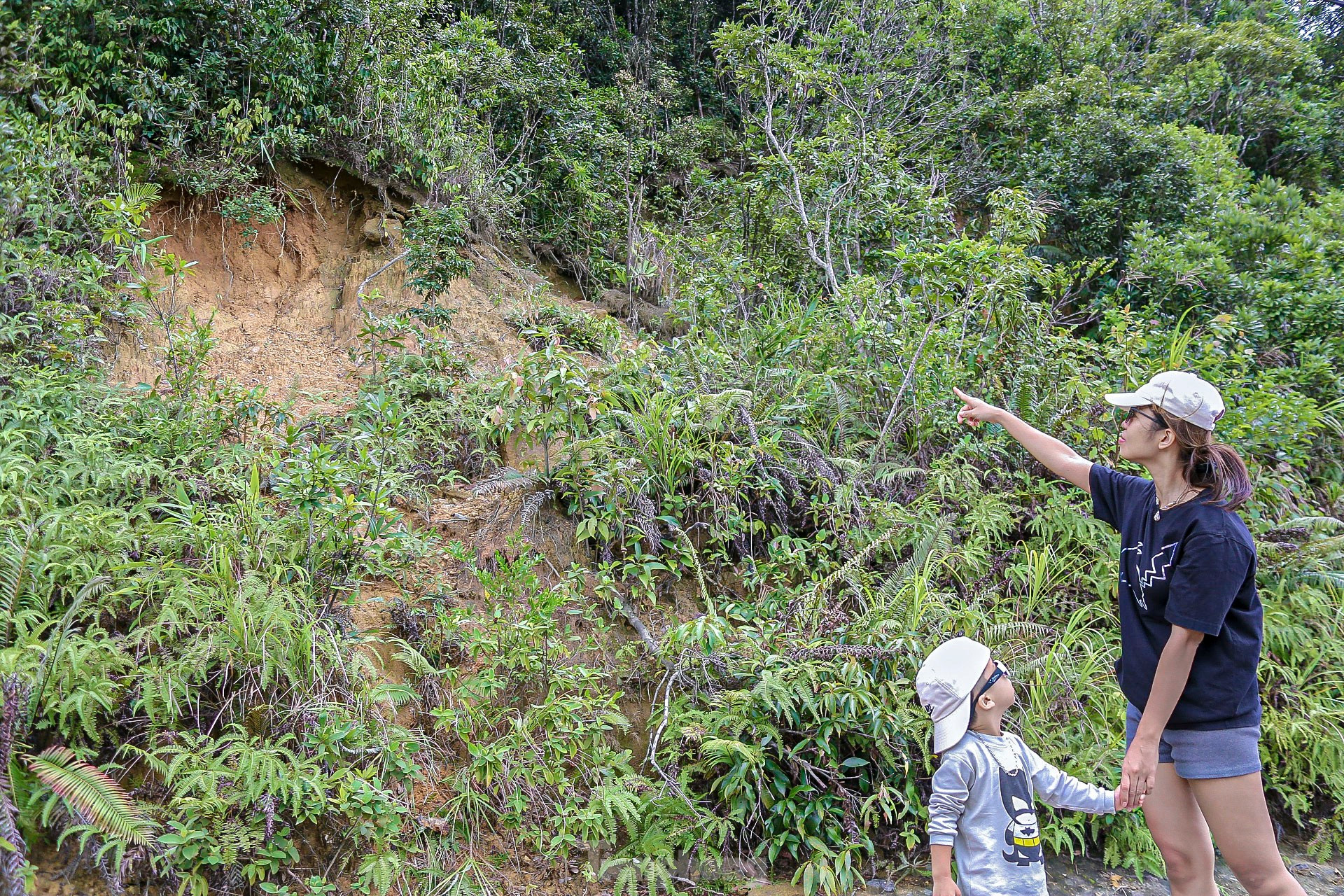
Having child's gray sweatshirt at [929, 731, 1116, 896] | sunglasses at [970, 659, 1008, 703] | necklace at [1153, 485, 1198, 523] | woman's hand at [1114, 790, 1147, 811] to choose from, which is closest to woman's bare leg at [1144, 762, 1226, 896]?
woman's hand at [1114, 790, 1147, 811]

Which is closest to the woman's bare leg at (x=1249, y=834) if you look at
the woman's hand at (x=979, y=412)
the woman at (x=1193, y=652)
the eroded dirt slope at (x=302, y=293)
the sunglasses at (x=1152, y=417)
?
the woman at (x=1193, y=652)

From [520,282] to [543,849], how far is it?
587 cm

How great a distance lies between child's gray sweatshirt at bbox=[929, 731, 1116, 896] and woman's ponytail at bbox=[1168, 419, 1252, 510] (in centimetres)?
102

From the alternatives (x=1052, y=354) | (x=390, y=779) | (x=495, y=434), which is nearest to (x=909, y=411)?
(x=1052, y=354)

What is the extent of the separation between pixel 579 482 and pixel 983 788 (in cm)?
321

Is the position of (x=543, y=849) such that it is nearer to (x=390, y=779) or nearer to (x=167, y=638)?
(x=390, y=779)

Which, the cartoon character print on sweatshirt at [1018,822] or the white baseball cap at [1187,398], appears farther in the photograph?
the white baseball cap at [1187,398]

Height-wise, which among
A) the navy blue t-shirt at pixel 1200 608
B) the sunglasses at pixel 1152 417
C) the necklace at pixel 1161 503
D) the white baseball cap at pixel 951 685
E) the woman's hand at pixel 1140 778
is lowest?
the woman's hand at pixel 1140 778

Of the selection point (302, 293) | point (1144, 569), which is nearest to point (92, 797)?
point (1144, 569)

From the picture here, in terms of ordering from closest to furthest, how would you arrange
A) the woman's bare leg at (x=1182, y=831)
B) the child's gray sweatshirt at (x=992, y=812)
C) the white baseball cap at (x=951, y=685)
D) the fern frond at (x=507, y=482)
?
the child's gray sweatshirt at (x=992, y=812)
the white baseball cap at (x=951, y=685)
the woman's bare leg at (x=1182, y=831)
the fern frond at (x=507, y=482)

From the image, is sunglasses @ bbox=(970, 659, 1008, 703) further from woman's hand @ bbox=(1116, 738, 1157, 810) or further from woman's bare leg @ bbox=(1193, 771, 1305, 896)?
woman's bare leg @ bbox=(1193, 771, 1305, 896)

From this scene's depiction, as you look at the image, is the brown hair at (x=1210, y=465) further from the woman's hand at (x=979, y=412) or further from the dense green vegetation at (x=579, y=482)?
the dense green vegetation at (x=579, y=482)

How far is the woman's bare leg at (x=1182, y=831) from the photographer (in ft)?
8.55

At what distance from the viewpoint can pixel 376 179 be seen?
7605mm
